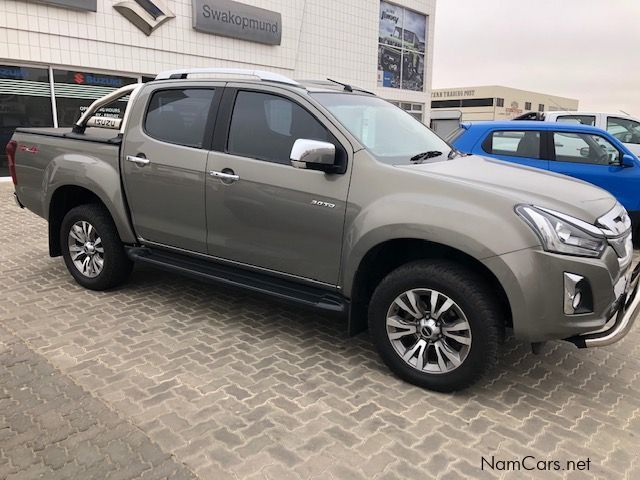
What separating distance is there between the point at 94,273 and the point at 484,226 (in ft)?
12.0

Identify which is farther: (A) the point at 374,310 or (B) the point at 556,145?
(B) the point at 556,145

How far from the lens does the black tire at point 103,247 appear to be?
4637 mm

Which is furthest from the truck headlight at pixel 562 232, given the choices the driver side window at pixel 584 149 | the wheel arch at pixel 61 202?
the driver side window at pixel 584 149

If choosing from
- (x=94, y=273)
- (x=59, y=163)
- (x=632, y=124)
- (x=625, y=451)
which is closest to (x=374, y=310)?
(x=625, y=451)

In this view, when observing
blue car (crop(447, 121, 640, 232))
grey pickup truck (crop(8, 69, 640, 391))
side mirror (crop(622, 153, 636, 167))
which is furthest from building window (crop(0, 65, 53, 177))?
side mirror (crop(622, 153, 636, 167))

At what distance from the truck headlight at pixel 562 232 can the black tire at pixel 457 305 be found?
450 mm

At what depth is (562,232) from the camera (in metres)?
2.79

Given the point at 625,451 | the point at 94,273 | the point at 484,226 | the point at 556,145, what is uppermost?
the point at 556,145

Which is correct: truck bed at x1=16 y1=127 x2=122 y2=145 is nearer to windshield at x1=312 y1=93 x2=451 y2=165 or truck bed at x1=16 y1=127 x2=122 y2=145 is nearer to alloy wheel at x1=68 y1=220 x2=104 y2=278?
alloy wheel at x1=68 y1=220 x2=104 y2=278

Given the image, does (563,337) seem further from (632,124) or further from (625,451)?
(632,124)

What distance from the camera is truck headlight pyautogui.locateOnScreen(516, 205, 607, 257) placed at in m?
2.76

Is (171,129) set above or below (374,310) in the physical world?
above

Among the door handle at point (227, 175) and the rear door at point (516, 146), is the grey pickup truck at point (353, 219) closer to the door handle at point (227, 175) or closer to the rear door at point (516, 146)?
the door handle at point (227, 175)

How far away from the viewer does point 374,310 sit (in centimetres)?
329
